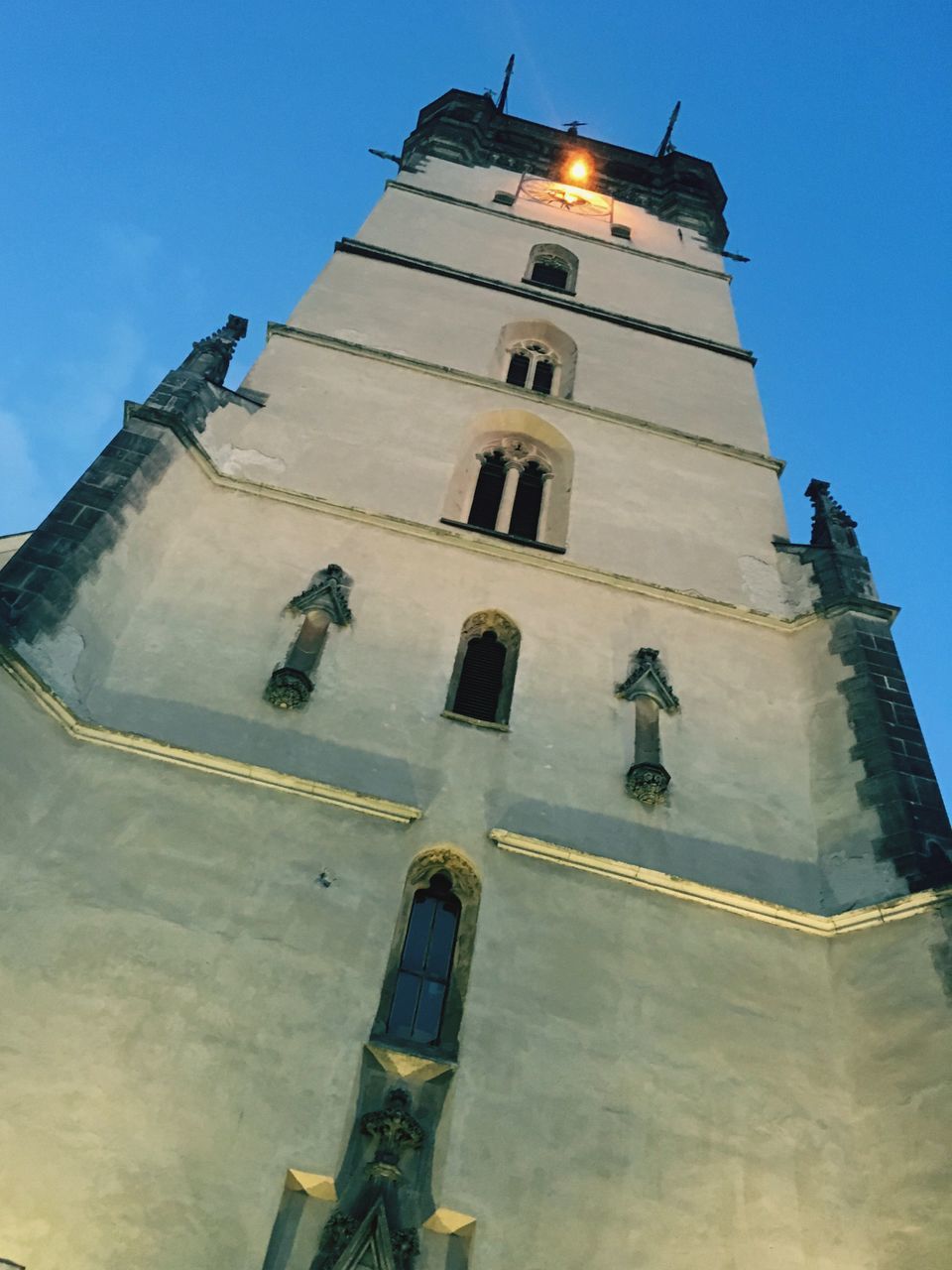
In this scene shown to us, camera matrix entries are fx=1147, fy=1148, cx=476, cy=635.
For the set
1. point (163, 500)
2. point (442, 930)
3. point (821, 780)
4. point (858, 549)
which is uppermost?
point (858, 549)

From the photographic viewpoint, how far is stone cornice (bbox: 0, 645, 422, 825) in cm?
760

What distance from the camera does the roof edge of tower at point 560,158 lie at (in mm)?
22516

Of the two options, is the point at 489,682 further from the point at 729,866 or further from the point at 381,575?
the point at 729,866

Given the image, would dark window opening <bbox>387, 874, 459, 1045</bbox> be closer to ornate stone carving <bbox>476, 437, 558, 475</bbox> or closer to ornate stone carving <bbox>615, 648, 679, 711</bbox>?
ornate stone carving <bbox>615, 648, 679, 711</bbox>

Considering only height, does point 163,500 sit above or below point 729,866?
above

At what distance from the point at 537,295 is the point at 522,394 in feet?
11.5

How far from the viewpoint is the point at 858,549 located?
11453 millimetres

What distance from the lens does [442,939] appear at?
24.1ft

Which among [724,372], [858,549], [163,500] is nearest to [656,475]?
[858,549]

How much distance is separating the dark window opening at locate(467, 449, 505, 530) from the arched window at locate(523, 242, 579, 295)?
6142 millimetres

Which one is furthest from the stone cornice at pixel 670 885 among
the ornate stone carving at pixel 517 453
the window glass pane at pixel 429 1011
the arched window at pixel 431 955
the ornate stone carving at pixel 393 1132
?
the ornate stone carving at pixel 517 453

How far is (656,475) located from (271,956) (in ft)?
25.5

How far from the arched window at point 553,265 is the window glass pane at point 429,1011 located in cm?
1323

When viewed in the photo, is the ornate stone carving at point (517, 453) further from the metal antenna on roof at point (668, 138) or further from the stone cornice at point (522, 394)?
the metal antenna on roof at point (668, 138)
